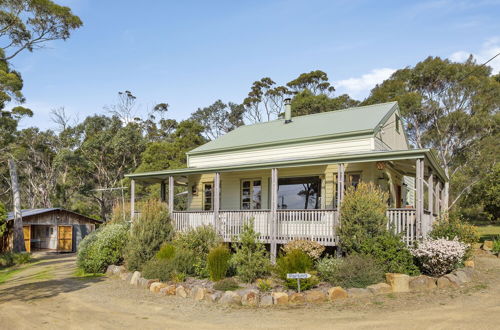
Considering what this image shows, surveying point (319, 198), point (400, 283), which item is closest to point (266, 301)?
point (400, 283)

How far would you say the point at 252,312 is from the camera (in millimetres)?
10344

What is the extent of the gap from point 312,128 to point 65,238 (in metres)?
23.6

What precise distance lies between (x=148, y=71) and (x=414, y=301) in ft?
62.2

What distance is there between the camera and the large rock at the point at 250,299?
1103cm

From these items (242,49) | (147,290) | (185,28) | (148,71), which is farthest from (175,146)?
(147,290)

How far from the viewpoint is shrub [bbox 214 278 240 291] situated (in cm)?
1237

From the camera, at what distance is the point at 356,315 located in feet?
30.7

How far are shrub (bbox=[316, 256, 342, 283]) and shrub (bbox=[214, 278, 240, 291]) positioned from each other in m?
2.51

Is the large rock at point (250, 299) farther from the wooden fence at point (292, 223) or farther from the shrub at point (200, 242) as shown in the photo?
the shrub at point (200, 242)

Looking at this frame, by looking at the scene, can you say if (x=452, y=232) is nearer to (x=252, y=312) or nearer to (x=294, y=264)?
(x=294, y=264)

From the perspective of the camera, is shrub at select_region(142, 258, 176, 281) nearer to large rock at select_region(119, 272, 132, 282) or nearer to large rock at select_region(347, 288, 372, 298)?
large rock at select_region(119, 272, 132, 282)

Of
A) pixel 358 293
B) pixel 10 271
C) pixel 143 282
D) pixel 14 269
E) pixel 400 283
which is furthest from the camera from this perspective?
pixel 14 269

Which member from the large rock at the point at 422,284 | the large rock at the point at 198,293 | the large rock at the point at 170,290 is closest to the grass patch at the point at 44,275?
the large rock at the point at 170,290

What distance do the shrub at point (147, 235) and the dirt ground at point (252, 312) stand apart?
2.85m
